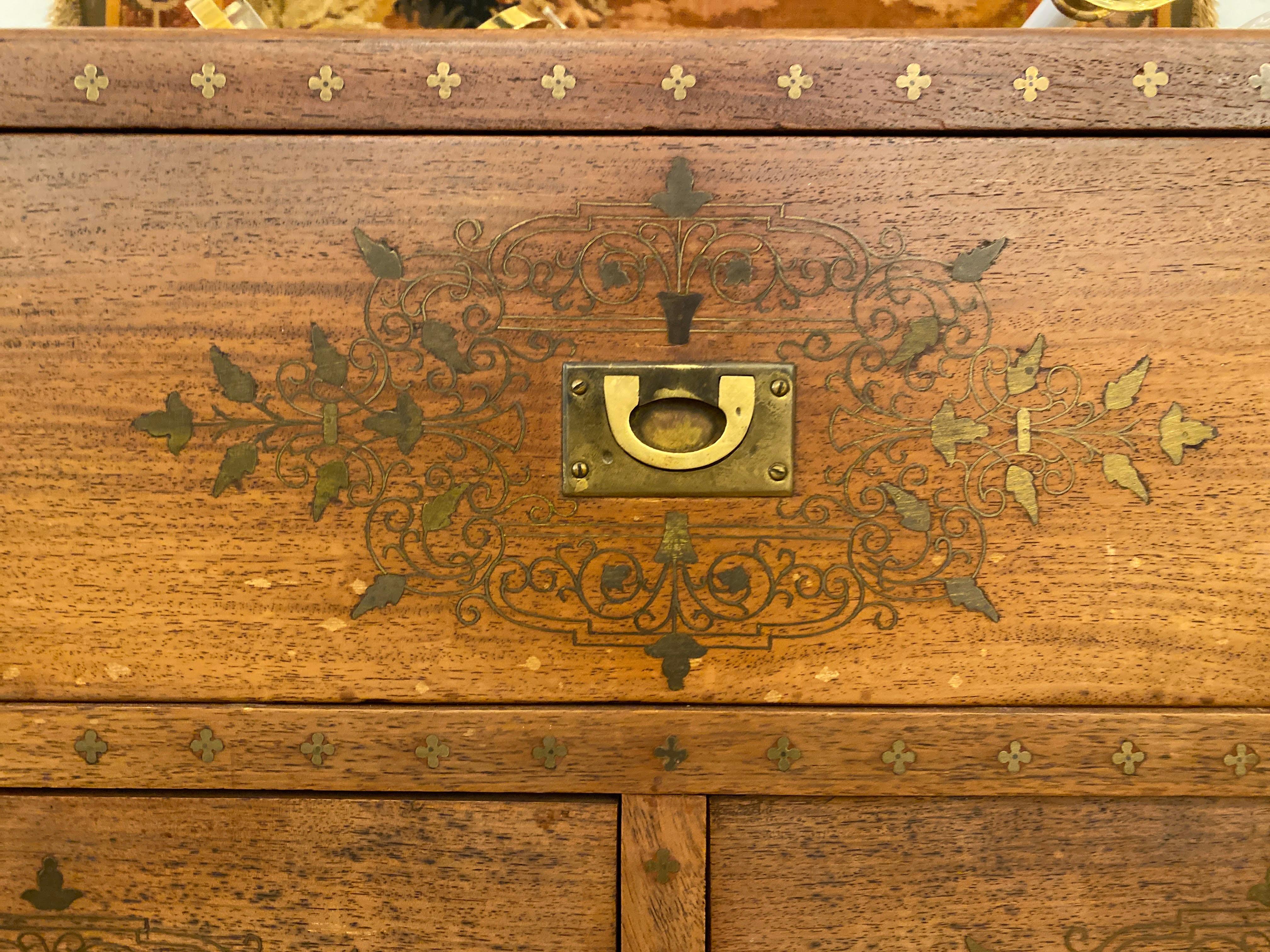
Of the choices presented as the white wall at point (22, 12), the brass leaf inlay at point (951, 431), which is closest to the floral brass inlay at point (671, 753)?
the brass leaf inlay at point (951, 431)

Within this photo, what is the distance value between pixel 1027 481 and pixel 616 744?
12.0 inches

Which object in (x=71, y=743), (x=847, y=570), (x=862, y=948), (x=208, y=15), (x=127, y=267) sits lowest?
(x=862, y=948)

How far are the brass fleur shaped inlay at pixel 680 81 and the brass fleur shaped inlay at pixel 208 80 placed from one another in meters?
0.27

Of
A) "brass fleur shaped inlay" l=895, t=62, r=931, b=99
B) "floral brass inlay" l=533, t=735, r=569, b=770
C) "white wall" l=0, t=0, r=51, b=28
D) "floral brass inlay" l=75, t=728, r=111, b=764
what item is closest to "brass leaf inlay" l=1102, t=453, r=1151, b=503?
"brass fleur shaped inlay" l=895, t=62, r=931, b=99

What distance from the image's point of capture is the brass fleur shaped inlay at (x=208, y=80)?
19.5 inches

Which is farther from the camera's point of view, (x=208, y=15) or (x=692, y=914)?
(x=208, y=15)

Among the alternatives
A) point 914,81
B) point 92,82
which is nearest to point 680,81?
point 914,81

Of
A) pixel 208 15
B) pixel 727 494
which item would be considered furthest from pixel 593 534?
pixel 208 15

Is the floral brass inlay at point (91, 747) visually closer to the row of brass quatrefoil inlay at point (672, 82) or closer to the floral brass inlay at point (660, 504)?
the floral brass inlay at point (660, 504)

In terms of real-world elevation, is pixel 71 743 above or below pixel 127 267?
below

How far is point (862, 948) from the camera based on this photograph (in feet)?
1.70

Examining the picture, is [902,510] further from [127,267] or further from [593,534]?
[127,267]

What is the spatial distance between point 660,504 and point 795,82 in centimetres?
27

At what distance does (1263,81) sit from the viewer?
0.49m
